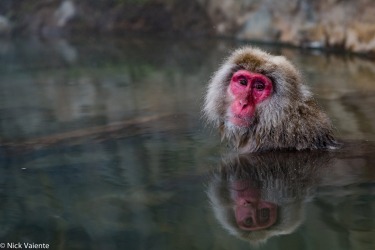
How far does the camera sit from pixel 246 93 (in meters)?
4.71

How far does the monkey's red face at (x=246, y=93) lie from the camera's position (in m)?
4.69

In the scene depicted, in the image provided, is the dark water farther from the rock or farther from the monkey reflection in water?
the rock

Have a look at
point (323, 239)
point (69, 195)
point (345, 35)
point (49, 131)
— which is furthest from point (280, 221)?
point (345, 35)

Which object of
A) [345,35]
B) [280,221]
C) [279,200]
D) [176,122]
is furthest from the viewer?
[345,35]

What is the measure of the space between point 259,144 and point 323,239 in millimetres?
1744

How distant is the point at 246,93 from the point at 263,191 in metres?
0.95

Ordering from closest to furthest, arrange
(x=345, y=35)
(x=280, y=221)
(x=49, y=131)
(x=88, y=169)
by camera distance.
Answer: (x=280, y=221), (x=88, y=169), (x=49, y=131), (x=345, y=35)

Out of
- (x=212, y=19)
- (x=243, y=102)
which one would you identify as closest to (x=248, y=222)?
(x=243, y=102)

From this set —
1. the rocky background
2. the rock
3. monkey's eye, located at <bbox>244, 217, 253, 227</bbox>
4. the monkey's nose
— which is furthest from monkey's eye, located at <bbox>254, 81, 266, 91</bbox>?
the rock

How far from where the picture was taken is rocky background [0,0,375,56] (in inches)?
448

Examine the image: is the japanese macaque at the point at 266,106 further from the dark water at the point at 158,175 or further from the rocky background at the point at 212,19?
the rocky background at the point at 212,19

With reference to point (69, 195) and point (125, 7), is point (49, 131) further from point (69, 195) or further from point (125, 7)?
point (125, 7)

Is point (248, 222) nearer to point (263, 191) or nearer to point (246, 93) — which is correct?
point (263, 191)

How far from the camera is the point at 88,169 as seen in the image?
4520 mm
